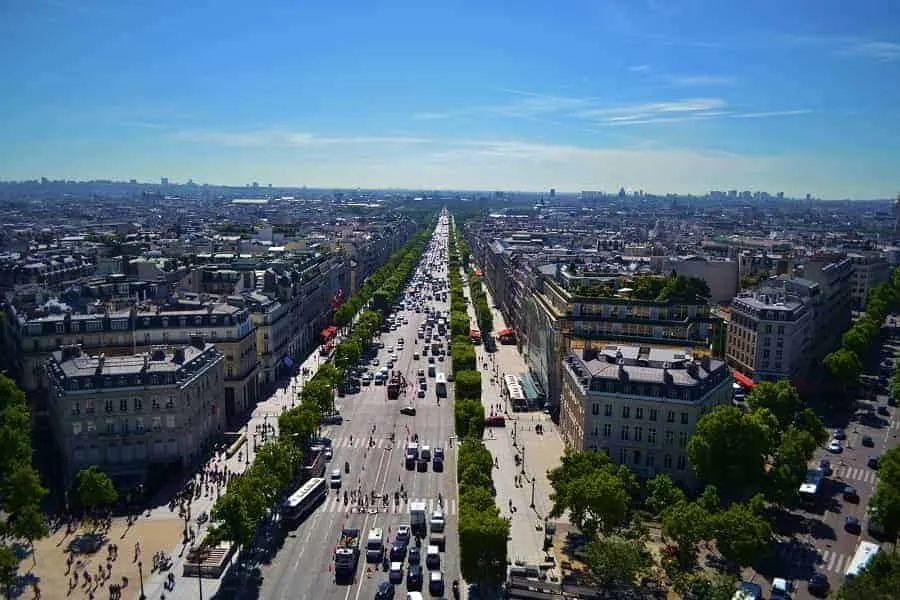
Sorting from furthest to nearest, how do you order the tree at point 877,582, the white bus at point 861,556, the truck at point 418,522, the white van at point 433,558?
1. the truck at point 418,522
2. the white van at point 433,558
3. the white bus at point 861,556
4. the tree at point 877,582

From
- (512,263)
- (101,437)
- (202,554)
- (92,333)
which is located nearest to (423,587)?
(202,554)

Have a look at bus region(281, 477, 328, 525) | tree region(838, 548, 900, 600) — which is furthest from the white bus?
bus region(281, 477, 328, 525)

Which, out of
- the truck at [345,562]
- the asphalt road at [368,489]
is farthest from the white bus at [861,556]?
the truck at [345,562]

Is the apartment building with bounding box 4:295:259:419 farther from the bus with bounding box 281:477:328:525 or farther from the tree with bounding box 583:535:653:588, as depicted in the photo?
the tree with bounding box 583:535:653:588

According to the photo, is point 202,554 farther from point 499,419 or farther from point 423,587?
point 499,419

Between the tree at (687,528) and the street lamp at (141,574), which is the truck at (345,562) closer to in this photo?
the street lamp at (141,574)
